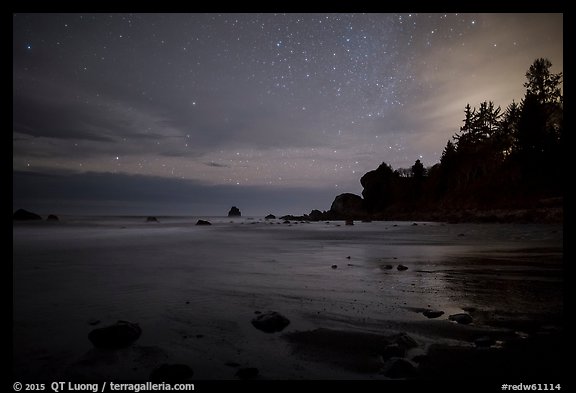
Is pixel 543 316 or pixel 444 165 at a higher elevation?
pixel 444 165

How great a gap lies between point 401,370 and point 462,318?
1703 millimetres

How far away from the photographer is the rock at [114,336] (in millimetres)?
3078

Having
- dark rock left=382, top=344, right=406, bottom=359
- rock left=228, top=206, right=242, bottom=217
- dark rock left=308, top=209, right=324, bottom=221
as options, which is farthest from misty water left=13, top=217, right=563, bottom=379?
rock left=228, top=206, right=242, bottom=217

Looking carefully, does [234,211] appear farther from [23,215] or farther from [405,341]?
[405,341]

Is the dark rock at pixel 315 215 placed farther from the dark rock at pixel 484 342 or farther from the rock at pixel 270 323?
the dark rock at pixel 484 342

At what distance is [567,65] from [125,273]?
354 inches

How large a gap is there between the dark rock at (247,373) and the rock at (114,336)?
149cm

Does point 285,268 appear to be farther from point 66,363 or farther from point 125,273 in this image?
point 66,363

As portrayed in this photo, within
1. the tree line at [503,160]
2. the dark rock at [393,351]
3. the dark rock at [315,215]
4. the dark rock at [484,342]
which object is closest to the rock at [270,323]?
the dark rock at [393,351]

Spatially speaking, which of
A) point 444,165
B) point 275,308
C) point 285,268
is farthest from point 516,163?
point 275,308

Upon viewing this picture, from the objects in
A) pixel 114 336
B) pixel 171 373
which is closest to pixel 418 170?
pixel 114 336

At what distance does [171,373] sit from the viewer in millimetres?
2484
